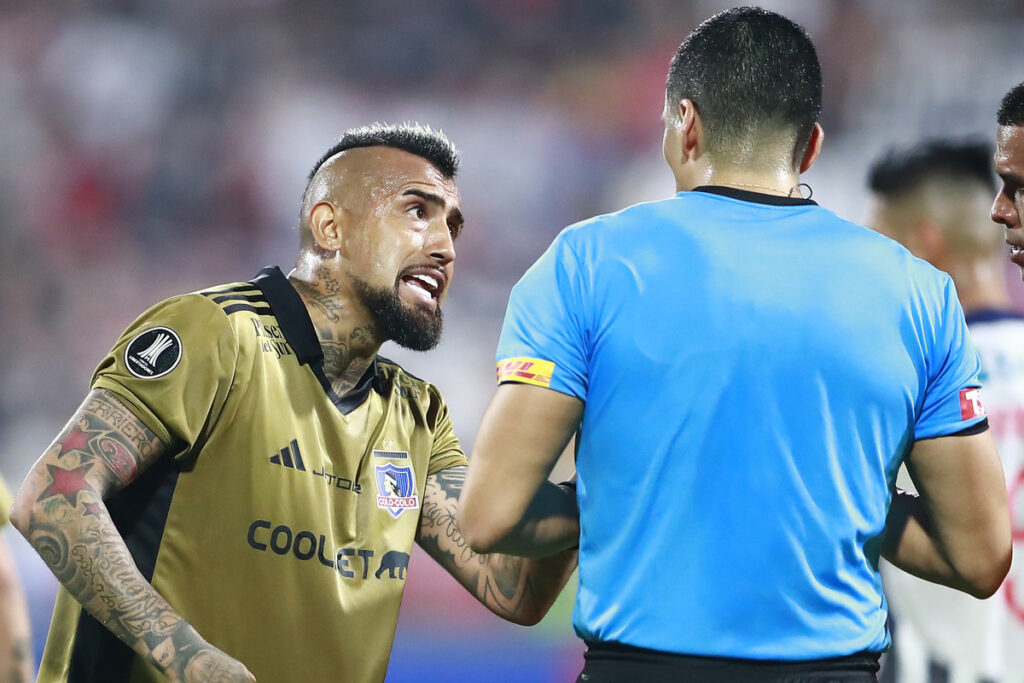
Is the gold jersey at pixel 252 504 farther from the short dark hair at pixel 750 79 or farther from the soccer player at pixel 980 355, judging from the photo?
the soccer player at pixel 980 355

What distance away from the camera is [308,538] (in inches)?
79.3

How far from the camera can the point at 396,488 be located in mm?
2230

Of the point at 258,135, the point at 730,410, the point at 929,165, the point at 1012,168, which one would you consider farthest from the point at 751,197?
the point at 258,135

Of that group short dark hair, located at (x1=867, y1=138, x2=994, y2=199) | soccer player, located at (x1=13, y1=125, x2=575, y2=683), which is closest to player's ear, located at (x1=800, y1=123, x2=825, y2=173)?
soccer player, located at (x1=13, y1=125, x2=575, y2=683)

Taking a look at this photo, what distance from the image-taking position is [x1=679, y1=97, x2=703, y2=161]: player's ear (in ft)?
4.48

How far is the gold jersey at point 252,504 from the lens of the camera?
1862 millimetres

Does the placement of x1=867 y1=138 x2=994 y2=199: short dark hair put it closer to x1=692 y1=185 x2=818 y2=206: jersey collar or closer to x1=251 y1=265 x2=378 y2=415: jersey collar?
x1=251 y1=265 x2=378 y2=415: jersey collar

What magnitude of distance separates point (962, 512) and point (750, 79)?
2.05 ft

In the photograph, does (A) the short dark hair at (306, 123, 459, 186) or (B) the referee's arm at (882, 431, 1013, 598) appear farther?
(A) the short dark hair at (306, 123, 459, 186)

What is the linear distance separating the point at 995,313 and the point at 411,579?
2.94 meters

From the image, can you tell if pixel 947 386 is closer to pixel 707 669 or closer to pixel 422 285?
pixel 707 669

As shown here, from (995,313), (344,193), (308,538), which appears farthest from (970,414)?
(995,313)

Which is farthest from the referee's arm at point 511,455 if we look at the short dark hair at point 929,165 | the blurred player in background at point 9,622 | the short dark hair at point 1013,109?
the short dark hair at point 929,165

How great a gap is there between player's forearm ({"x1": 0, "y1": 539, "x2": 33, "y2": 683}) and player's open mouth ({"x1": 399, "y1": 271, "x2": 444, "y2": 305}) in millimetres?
1146
